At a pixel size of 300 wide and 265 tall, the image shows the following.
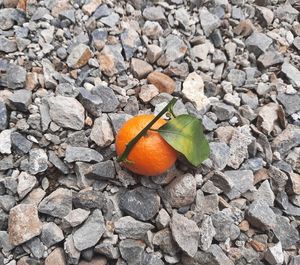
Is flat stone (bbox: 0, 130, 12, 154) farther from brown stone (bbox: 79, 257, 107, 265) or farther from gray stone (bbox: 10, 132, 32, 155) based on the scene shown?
Result: brown stone (bbox: 79, 257, 107, 265)

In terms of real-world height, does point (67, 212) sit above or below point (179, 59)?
below

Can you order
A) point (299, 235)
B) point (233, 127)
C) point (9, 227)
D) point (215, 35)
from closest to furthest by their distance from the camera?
point (9, 227) < point (299, 235) < point (233, 127) < point (215, 35)

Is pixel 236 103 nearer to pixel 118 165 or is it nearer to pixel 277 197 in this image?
pixel 277 197

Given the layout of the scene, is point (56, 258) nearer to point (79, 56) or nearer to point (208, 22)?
point (79, 56)

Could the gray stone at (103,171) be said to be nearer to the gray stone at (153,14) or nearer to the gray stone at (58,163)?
the gray stone at (58,163)

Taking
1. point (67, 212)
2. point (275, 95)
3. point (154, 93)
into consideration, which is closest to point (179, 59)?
point (154, 93)

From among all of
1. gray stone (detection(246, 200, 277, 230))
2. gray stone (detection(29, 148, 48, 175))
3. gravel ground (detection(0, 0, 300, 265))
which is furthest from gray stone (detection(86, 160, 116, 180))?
gray stone (detection(246, 200, 277, 230))

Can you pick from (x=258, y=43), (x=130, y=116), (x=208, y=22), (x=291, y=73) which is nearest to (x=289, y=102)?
(x=291, y=73)
